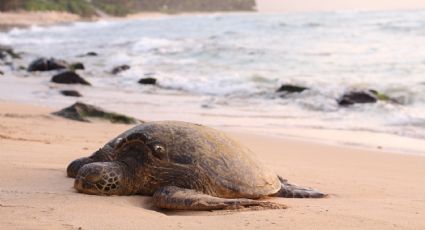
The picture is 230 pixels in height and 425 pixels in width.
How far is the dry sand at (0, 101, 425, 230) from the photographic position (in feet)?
10.1

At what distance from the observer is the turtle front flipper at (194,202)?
3.45 m

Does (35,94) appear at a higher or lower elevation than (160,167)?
lower

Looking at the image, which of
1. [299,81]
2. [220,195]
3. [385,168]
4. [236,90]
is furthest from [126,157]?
[299,81]

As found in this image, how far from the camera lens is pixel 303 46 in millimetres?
22391

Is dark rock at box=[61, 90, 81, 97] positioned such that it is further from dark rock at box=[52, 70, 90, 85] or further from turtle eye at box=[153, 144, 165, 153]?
turtle eye at box=[153, 144, 165, 153]

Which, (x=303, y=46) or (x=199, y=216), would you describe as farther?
(x=303, y=46)

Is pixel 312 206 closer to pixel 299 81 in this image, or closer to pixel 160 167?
pixel 160 167

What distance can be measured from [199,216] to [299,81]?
32.4 ft

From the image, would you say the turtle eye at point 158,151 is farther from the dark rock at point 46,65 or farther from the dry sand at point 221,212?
the dark rock at point 46,65

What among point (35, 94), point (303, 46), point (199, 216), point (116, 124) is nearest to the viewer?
point (199, 216)

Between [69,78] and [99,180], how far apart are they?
32.4ft

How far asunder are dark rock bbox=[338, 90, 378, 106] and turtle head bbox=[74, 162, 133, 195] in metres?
6.81

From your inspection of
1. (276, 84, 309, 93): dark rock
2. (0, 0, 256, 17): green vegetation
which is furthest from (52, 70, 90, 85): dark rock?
(0, 0, 256, 17): green vegetation

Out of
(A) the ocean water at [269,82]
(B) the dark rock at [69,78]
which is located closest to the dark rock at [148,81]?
(A) the ocean water at [269,82]
